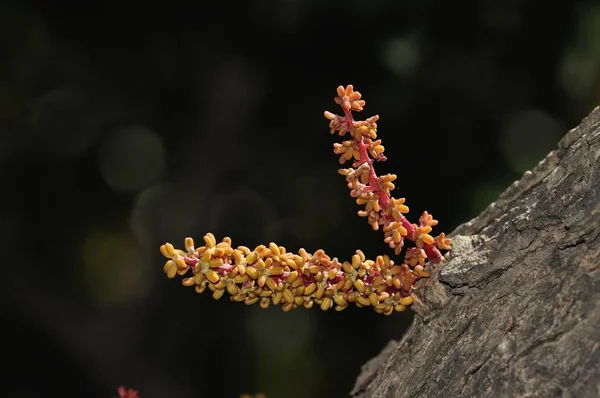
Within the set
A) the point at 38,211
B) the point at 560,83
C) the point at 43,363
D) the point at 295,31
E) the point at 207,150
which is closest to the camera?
the point at 560,83

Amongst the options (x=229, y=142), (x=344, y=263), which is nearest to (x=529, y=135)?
(x=229, y=142)

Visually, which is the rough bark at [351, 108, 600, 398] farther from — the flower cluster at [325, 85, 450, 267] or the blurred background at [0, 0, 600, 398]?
the blurred background at [0, 0, 600, 398]

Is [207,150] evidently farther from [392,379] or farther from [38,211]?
[392,379]

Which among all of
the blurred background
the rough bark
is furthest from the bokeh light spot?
the rough bark

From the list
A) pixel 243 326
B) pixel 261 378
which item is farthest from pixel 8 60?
pixel 261 378

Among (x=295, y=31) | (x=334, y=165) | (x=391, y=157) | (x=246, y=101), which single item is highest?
(x=246, y=101)

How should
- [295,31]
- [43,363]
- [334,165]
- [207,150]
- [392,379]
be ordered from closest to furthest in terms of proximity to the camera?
[392,379], [295,31], [334,165], [207,150], [43,363]

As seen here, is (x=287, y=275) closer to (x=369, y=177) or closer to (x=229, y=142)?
(x=369, y=177)

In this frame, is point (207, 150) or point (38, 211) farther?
point (38, 211)
